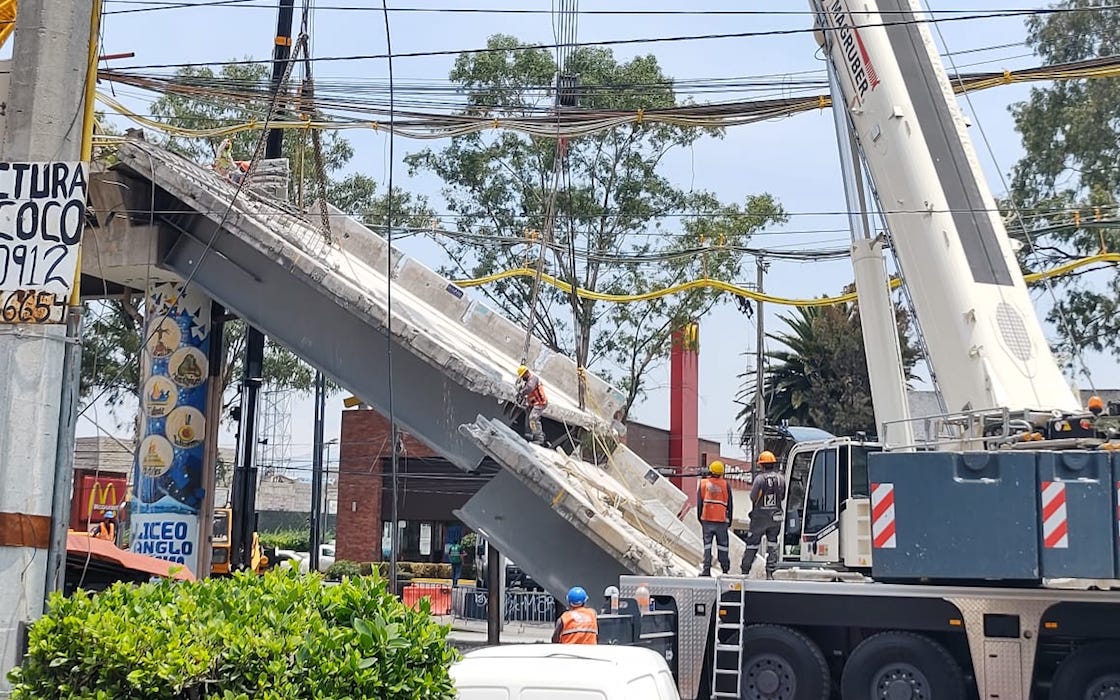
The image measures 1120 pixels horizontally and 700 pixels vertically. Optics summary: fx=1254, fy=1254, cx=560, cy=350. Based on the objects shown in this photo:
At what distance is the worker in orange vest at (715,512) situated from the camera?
52.3 ft

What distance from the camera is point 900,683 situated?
1390 centimetres

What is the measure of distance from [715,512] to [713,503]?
0.13 meters

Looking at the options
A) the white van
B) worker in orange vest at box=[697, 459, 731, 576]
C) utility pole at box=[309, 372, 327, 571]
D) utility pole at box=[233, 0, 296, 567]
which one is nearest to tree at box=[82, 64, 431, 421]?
utility pole at box=[309, 372, 327, 571]

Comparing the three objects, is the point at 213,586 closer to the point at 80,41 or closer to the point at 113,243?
the point at 80,41

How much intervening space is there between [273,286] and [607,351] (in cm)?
1330

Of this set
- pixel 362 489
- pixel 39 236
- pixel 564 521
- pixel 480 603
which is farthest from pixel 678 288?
pixel 39 236

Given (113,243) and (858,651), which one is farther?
(113,243)

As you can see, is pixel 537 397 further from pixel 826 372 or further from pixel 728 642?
pixel 826 372

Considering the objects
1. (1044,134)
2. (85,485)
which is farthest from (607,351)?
(85,485)

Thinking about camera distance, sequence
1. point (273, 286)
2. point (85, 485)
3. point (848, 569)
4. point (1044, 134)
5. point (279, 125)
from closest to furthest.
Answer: point (848, 569), point (273, 286), point (279, 125), point (1044, 134), point (85, 485)

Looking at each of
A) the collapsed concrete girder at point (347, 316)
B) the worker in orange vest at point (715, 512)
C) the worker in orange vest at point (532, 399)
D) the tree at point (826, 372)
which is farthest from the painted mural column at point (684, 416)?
the worker in orange vest at point (715, 512)

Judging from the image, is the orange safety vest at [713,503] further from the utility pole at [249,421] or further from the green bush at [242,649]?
the utility pole at [249,421]

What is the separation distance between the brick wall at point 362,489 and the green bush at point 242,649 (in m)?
35.9

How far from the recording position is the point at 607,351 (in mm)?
33125
